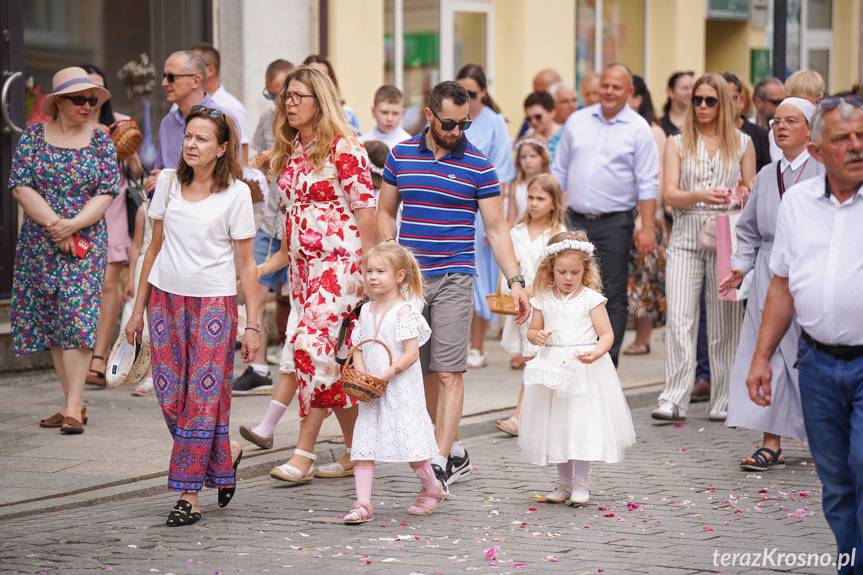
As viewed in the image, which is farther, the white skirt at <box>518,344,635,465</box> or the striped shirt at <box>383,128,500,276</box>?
the striped shirt at <box>383,128,500,276</box>

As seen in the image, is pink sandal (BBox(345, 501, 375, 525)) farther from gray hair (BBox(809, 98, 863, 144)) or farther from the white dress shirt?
gray hair (BBox(809, 98, 863, 144))

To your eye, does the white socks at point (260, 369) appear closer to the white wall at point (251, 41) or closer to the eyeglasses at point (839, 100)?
the white wall at point (251, 41)

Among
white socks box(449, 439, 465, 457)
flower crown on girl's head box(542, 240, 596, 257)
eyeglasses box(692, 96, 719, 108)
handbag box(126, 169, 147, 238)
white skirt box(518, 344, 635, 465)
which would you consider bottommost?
white socks box(449, 439, 465, 457)

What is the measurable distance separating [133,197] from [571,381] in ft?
14.7

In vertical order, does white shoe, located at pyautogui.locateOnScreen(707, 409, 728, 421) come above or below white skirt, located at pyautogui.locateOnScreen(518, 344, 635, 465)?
below

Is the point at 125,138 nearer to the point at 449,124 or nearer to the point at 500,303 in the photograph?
the point at 500,303

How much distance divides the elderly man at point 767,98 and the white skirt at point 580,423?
252 inches

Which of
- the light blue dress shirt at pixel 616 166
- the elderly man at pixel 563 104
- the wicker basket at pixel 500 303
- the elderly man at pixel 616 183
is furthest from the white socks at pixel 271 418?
the elderly man at pixel 563 104

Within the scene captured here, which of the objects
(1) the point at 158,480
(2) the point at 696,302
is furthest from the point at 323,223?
(2) the point at 696,302

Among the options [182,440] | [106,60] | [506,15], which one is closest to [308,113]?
[182,440]

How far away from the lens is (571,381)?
251 inches

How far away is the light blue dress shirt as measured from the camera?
944cm

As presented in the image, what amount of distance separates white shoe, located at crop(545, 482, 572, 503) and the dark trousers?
2.95 metres

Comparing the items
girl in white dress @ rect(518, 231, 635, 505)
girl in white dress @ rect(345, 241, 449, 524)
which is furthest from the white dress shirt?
girl in white dress @ rect(345, 241, 449, 524)
